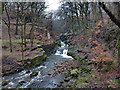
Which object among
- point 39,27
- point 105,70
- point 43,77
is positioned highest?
point 39,27

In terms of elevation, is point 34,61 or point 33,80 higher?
point 34,61

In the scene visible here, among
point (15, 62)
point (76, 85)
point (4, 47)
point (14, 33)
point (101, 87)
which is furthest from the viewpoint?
point (14, 33)

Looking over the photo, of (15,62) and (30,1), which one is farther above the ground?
(30,1)

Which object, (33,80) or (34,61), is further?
(34,61)

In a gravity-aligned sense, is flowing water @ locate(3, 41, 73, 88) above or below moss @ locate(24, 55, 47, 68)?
below

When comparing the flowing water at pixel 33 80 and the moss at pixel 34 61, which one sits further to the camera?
the moss at pixel 34 61

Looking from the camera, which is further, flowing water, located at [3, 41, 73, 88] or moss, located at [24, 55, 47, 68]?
moss, located at [24, 55, 47, 68]

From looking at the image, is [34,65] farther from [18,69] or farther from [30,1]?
[30,1]

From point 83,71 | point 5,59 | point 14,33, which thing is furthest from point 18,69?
point 14,33

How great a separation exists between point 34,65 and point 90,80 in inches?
307

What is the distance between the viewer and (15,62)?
53.8 ft

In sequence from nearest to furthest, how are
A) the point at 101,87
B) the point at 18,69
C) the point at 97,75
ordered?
the point at 101,87 → the point at 97,75 → the point at 18,69

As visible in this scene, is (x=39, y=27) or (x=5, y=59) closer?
(x=5, y=59)

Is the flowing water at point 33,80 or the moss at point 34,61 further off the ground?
the moss at point 34,61
